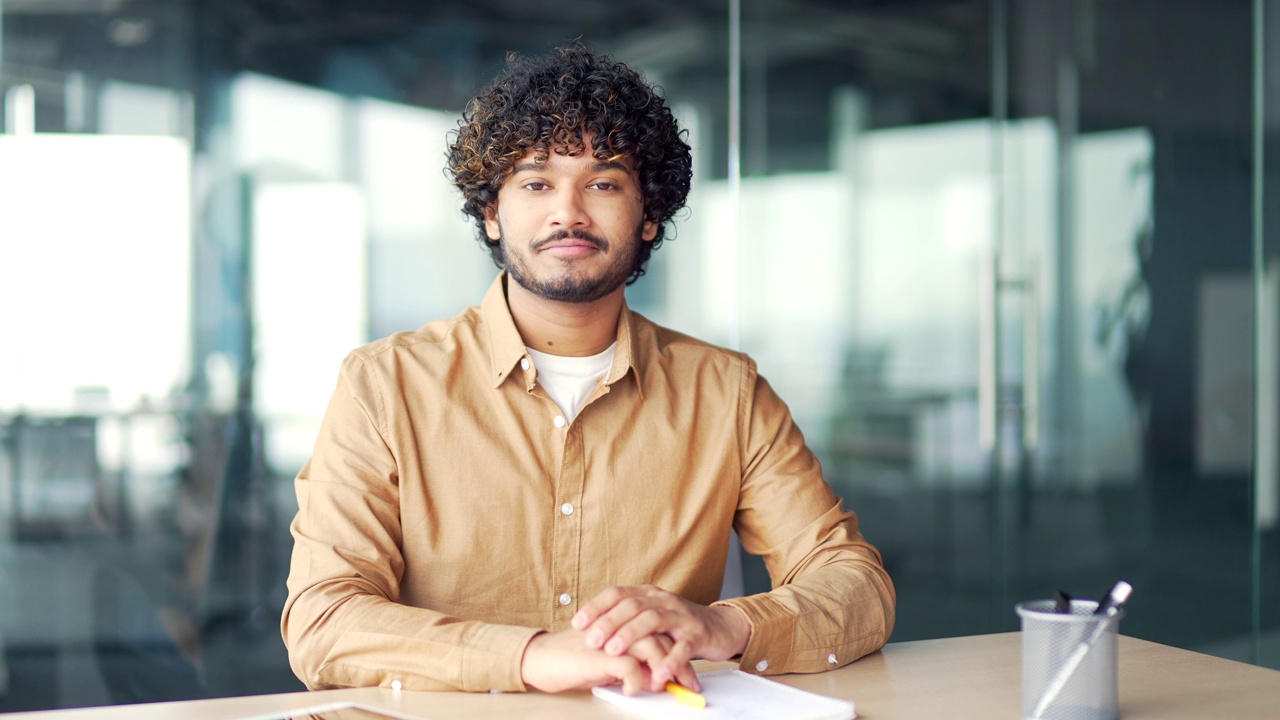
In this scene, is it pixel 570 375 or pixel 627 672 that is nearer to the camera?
pixel 627 672

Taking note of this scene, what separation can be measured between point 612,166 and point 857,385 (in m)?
2.26

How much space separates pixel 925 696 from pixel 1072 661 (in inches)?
8.4

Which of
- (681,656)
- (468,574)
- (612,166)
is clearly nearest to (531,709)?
(681,656)

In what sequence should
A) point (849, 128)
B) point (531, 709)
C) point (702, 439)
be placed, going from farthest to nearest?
point (849, 128) < point (702, 439) < point (531, 709)

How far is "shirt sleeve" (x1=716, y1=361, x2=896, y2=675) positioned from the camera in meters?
1.56

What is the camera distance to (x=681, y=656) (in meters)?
1.39

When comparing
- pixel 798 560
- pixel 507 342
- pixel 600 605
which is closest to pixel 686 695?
pixel 600 605

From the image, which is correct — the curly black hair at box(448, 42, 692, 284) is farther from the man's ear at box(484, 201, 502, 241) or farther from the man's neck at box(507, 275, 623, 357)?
the man's neck at box(507, 275, 623, 357)

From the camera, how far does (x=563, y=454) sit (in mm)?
1916

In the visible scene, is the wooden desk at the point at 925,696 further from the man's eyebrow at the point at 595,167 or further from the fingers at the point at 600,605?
the man's eyebrow at the point at 595,167

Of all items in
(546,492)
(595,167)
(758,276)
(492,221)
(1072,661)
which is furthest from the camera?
(758,276)

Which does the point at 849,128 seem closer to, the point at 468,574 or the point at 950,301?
the point at 950,301

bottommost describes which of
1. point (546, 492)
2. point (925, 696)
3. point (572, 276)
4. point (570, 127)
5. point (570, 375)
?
point (925, 696)

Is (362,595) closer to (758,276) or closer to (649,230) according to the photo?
(649,230)
